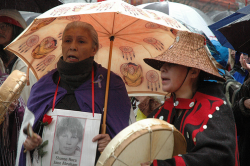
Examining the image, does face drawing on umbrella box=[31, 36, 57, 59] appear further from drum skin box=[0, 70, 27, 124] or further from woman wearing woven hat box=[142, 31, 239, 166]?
woman wearing woven hat box=[142, 31, 239, 166]

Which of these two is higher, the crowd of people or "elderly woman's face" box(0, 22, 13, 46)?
"elderly woman's face" box(0, 22, 13, 46)

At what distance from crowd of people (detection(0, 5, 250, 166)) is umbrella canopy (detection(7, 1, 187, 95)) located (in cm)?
25

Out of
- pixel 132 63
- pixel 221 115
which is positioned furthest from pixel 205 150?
pixel 132 63

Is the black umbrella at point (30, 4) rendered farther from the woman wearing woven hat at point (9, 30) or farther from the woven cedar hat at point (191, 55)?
the woven cedar hat at point (191, 55)

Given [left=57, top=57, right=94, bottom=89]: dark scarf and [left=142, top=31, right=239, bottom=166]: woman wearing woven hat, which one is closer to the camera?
[left=142, top=31, right=239, bottom=166]: woman wearing woven hat

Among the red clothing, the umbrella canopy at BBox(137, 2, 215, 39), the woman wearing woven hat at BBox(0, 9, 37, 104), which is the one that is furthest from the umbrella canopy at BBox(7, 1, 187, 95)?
the umbrella canopy at BBox(137, 2, 215, 39)

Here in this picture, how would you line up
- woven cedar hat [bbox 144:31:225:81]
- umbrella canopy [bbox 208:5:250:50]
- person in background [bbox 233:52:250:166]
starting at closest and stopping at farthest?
woven cedar hat [bbox 144:31:225:81] → person in background [bbox 233:52:250:166] → umbrella canopy [bbox 208:5:250:50]

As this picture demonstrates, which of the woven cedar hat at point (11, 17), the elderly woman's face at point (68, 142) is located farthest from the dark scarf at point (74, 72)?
the woven cedar hat at point (11, 17)

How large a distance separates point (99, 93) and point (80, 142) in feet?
1.92

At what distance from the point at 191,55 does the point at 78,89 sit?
1183 mm

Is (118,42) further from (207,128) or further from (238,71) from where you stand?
(238,71)

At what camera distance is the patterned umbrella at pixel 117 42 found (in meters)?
3.38

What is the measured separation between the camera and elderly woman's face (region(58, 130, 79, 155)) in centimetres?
284

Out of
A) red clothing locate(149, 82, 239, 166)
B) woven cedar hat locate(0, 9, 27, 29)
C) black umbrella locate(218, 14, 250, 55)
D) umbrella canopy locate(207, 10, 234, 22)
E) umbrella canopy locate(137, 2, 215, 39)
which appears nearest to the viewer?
red clothing locate(149, 82, 239, 166)
